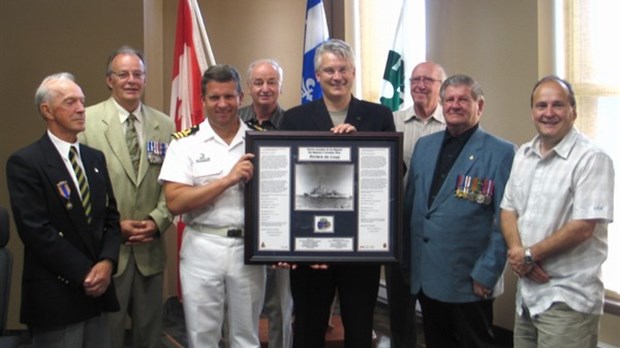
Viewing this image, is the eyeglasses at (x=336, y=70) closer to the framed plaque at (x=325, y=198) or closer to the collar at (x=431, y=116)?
the framed plaque at (x=325, y=198)

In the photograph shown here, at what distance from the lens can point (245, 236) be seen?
8.07 ft

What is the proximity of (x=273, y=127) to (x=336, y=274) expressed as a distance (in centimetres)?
105

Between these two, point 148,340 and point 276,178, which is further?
point 148,340

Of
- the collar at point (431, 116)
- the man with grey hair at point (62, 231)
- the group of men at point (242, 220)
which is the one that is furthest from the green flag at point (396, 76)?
the man with grey hair at point (62, 231)

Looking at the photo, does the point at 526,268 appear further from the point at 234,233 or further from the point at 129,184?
the point at 129,184

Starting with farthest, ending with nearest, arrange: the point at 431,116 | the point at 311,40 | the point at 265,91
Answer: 1. the point at 311,40
2. the point at 431,116
3. the point at 265,91

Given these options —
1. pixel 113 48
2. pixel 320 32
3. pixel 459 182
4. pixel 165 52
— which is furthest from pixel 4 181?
pixel 459 182

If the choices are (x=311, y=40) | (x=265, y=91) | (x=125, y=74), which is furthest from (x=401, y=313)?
(x=311, y=40)

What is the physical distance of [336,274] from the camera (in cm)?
262

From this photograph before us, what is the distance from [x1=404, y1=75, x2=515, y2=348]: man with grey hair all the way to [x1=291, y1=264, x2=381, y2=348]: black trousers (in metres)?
0.26

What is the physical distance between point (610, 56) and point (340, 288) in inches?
82.1

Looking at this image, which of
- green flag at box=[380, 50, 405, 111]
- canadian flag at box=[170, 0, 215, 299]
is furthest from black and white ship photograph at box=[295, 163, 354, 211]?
canadian flag at box=[170, 0, 215, 299]

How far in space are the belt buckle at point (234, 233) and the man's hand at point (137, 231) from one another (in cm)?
50

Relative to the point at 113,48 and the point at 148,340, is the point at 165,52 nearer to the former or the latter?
the point at 113,48
